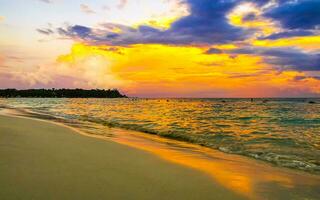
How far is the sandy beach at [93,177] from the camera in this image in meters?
4.24

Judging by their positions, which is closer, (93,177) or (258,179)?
(93,177)

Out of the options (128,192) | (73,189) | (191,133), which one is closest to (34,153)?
(73,189)

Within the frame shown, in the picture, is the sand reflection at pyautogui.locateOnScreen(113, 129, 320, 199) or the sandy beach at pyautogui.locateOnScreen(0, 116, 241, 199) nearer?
the sandy beach at pyautogui.locateOnScreen(0, 116, 241, 199)

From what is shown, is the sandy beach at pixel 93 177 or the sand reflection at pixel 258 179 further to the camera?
the sand reflection at pixel 258 179

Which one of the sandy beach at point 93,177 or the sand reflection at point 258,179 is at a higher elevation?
the sandy beach at point 93,177

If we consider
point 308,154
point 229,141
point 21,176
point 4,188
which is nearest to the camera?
point 4,188

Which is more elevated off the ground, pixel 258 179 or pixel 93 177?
pixel 93 177

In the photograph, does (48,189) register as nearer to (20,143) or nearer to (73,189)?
(73,189)

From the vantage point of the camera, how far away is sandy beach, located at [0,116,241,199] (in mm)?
4238

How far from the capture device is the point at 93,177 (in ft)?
16.7

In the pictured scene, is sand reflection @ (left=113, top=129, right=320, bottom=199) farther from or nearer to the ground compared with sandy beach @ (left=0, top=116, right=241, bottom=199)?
nearer to the ground

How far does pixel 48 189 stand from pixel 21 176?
75cm

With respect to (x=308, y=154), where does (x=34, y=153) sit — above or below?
above

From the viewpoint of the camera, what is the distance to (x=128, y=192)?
176 inches
